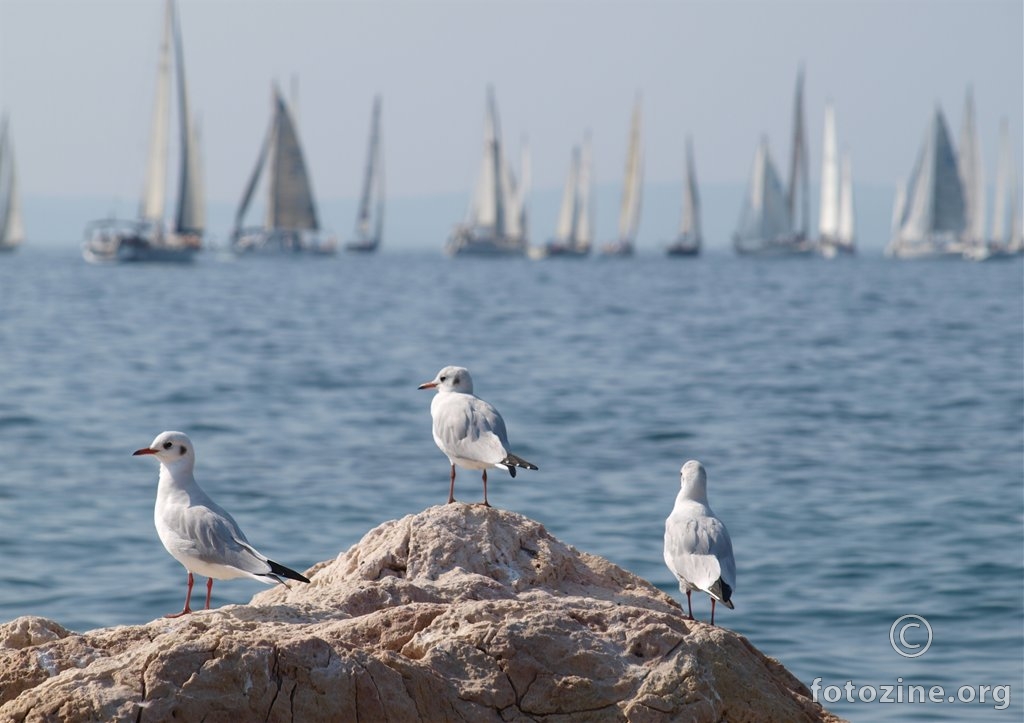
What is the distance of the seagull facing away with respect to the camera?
14.1 feet

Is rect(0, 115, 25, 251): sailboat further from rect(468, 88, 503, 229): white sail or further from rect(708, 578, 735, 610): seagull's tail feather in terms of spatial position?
rect(708, 578, 735, 610): seagull's tail feather

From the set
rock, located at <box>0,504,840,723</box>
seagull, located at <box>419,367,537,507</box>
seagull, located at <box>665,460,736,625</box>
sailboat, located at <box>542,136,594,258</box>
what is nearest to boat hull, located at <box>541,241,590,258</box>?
sailboat, located at <box>542,136,594,258</box>

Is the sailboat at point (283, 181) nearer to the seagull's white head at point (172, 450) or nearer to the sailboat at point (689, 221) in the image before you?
the sailboat at point (689, 221)

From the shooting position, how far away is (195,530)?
4.34 metres

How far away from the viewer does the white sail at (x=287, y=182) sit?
74.4 m

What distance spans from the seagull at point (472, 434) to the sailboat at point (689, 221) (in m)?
80.8

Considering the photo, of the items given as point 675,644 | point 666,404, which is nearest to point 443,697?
point 675,644

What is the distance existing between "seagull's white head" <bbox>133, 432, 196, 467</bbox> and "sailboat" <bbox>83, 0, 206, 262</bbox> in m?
57.1

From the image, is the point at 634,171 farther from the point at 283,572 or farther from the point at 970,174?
the point at 283,572

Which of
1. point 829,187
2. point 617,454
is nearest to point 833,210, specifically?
point 829,187

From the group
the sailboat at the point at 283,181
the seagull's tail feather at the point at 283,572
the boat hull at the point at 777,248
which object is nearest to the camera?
the seagull's tail feather at the point at 283,572

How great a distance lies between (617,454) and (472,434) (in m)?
10.8

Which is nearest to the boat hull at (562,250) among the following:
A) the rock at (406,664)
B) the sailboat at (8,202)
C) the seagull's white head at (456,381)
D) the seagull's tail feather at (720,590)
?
the sailboat at (8,202)

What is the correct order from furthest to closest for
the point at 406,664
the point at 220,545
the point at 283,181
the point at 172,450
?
the point at 283,181 → the point at 172,450 → the point at 220,545 → the point at 406,664
